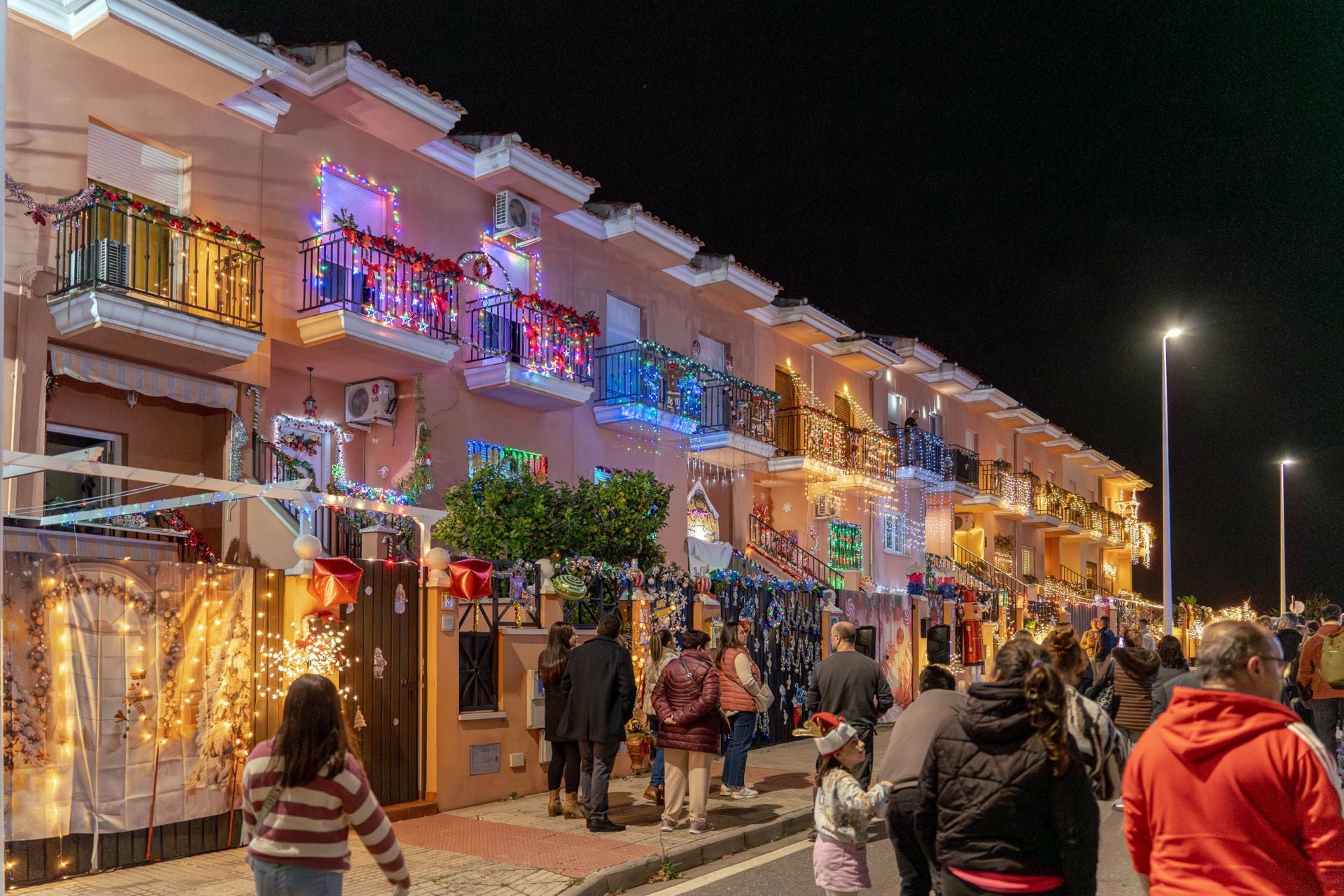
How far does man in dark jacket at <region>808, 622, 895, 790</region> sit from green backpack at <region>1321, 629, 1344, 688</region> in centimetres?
543

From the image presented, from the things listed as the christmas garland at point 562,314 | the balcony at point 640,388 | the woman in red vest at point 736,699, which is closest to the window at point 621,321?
the balcony at point 640,388

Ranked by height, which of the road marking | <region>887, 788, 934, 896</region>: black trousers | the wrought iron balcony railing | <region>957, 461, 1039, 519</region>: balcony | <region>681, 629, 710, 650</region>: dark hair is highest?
the wrought iron balcony railing


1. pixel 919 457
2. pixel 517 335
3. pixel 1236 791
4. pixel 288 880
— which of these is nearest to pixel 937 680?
pixel 1236 791

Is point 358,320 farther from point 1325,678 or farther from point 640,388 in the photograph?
point 1325,678

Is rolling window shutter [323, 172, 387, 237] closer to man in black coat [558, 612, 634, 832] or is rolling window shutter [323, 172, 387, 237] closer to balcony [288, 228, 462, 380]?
balcony [288, 228, 462, 380]

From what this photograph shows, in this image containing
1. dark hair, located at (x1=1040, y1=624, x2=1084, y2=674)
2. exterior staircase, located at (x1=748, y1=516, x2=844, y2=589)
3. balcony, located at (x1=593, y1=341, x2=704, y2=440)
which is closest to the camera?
dark hair, located at (x1=1040, y1=624, x2=1084, y2=674)

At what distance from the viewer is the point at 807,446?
25.3 metres

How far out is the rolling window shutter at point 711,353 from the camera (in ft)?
78.0

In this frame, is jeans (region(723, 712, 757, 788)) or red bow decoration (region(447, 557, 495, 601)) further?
jeans (region(723, 712, 757, 788))

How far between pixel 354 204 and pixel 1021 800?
14188mm

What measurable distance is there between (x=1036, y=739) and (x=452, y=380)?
46.1 feet

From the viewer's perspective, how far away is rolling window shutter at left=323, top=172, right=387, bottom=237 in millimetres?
15781

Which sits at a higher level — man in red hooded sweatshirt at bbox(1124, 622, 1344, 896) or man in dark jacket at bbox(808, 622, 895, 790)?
man in red hooded sweatshirt at bbox(1124, 622, 1344, 896)

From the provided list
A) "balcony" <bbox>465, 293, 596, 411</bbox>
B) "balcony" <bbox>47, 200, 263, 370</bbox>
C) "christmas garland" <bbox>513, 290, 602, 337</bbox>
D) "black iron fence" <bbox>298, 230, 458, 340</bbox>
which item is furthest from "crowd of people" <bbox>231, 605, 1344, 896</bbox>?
"christmas garland" <bbox>513, 290, 602, 337</bbox>
